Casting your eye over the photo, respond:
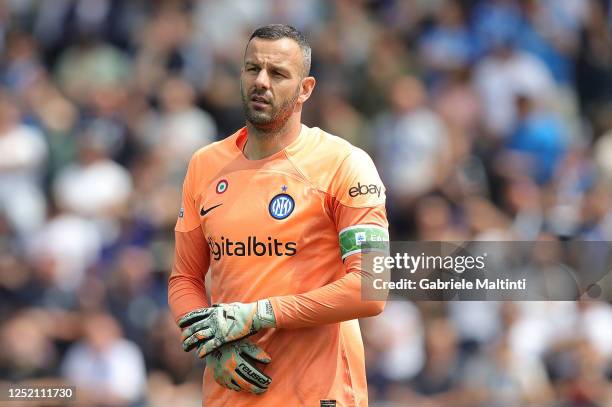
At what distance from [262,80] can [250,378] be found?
49.9 inches

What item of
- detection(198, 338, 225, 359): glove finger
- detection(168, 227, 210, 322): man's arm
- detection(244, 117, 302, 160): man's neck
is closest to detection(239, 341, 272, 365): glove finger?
detection(198, 338, 225, 359): glove finger

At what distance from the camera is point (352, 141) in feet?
41.2

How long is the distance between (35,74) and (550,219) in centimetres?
657

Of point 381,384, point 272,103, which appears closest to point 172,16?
point 381,384

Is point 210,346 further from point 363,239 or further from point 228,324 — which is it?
point 363,239

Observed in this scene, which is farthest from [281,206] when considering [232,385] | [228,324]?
[232,385]

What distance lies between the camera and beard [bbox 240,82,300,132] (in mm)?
5152

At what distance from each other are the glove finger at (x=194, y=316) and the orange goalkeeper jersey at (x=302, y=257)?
0.20 meters

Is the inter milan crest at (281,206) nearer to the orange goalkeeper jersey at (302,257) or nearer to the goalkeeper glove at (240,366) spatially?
the orange goalkeeper jersey at (302,257)

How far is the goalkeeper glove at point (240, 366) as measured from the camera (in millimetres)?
4992

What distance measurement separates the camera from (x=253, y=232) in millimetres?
5152

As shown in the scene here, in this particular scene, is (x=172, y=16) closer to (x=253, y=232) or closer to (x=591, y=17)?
(x=591, y=17)

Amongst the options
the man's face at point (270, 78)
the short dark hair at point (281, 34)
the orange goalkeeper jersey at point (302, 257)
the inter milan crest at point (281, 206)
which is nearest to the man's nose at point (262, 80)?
the man's face at point (270, 78)

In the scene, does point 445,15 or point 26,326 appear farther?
point 445,15
